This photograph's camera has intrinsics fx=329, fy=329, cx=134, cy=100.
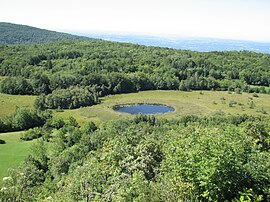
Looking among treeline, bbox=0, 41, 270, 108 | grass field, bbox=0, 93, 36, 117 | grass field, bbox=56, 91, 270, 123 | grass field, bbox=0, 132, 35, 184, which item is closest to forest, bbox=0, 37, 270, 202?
treeline, bbox=0, 41, 270, 108

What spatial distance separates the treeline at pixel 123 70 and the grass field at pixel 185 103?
651 centimetres

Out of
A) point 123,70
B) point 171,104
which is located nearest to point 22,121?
point 171,104

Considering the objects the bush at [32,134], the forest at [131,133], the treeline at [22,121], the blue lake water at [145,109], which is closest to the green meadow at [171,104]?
the bush at [32,134]

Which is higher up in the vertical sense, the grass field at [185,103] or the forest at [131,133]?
the forest at [131,133]

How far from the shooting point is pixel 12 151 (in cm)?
4912

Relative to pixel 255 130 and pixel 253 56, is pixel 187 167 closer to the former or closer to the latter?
pixel 255 130

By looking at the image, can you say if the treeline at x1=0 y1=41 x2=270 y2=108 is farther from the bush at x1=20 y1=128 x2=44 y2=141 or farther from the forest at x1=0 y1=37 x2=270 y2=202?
the bush at x1=20 y1=128 x2=44 y2=141

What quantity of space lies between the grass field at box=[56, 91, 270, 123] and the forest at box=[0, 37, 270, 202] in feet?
15.7

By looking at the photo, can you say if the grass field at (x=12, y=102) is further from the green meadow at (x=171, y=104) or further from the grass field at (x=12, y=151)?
the grass field at (x=12, y=151)

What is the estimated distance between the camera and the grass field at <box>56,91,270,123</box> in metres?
77.2

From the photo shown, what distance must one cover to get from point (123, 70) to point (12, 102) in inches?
1949

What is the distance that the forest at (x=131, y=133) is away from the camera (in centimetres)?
1550

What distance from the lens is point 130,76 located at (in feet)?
361

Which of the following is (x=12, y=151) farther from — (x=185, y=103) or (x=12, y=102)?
(x=185, y=103)
